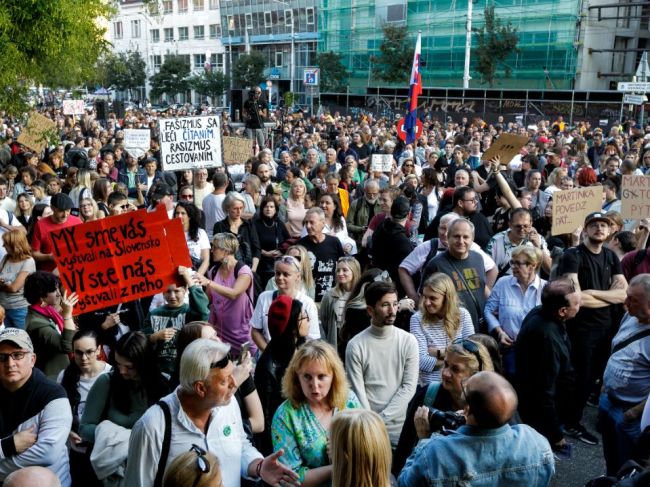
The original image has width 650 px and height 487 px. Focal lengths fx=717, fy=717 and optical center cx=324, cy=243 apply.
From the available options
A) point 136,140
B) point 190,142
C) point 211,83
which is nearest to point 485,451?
point 190,142

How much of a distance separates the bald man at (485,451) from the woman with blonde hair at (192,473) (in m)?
0.85

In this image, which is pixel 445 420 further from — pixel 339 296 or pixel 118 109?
Answer: pixel 118 109

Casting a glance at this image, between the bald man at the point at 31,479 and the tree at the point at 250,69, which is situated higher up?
the tree at the point at 250,69

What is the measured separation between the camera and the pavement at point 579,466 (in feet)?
17.4

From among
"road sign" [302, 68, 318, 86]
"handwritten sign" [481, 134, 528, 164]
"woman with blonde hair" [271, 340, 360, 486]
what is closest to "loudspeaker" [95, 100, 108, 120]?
"road sign" [302, 68, 318, 86]

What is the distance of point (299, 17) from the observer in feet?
228

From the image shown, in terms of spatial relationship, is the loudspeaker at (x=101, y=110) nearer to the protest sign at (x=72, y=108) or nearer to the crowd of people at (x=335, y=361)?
the protest sign at (x=72, y=108)

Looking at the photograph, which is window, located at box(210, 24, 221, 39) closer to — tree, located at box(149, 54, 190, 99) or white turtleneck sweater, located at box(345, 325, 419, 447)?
tree, located at box(149, 54, 190, 99)

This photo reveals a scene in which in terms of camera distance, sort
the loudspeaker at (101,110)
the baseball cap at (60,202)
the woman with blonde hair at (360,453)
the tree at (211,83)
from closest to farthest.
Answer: the woman with blonde hair at (360,453) < the baseball cap at (60,202) < the loudspeaker at (101,110) < the tree at (211,83)

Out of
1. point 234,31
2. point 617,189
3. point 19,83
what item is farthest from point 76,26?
point 234,31

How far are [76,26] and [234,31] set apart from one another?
230 ft

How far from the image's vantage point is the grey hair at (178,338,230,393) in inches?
129

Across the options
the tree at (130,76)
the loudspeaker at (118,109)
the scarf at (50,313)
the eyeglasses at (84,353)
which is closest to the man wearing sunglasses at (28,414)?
the eyeglasses at (84,353)

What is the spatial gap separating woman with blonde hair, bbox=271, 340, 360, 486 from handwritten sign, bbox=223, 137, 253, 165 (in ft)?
33.2
